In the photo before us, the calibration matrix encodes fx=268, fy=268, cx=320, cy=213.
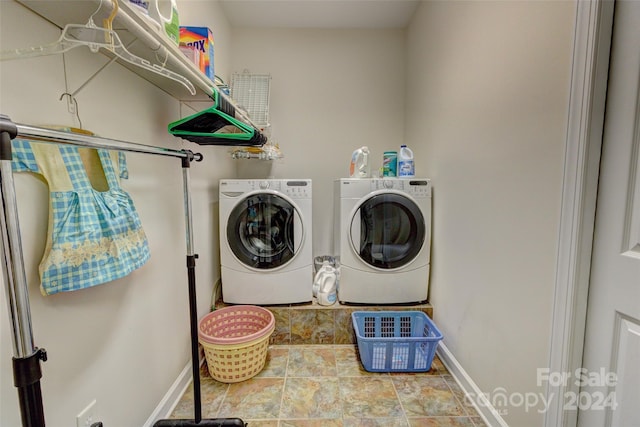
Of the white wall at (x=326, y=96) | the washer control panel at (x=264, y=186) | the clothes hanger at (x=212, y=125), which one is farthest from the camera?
the white wall at (x=326, y=96)

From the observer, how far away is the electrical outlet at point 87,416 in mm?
848

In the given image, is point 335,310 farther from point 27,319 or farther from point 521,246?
point 27,319

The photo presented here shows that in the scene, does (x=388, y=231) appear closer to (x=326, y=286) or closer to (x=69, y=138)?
(x=326, y=286)

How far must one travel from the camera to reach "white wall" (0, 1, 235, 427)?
68cm

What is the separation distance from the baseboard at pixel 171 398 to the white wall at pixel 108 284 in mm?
30

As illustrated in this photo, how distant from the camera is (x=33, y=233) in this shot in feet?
2.34

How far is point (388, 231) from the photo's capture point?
1946mm

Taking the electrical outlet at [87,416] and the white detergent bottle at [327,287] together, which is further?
the white detergent bottle at [327,287]

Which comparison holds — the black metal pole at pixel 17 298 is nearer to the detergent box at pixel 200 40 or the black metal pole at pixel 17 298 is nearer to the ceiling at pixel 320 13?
the detergent box at pixel 200 40

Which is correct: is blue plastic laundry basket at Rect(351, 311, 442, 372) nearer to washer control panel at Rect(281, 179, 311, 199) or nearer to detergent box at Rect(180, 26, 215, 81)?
washer control panel at Rect(281, 179, 311, 199)

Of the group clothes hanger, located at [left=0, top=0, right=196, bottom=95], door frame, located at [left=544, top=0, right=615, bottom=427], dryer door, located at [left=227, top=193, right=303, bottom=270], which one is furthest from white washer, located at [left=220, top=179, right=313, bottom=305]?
door frame, located at [left=544, top=0, right=615, bottom=427]

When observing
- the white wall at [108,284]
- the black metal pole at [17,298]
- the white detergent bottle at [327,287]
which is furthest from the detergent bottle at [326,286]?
the black metal pole at [17,298]

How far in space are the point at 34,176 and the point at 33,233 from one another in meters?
0.15

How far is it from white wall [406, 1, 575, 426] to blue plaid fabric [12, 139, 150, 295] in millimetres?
1462
